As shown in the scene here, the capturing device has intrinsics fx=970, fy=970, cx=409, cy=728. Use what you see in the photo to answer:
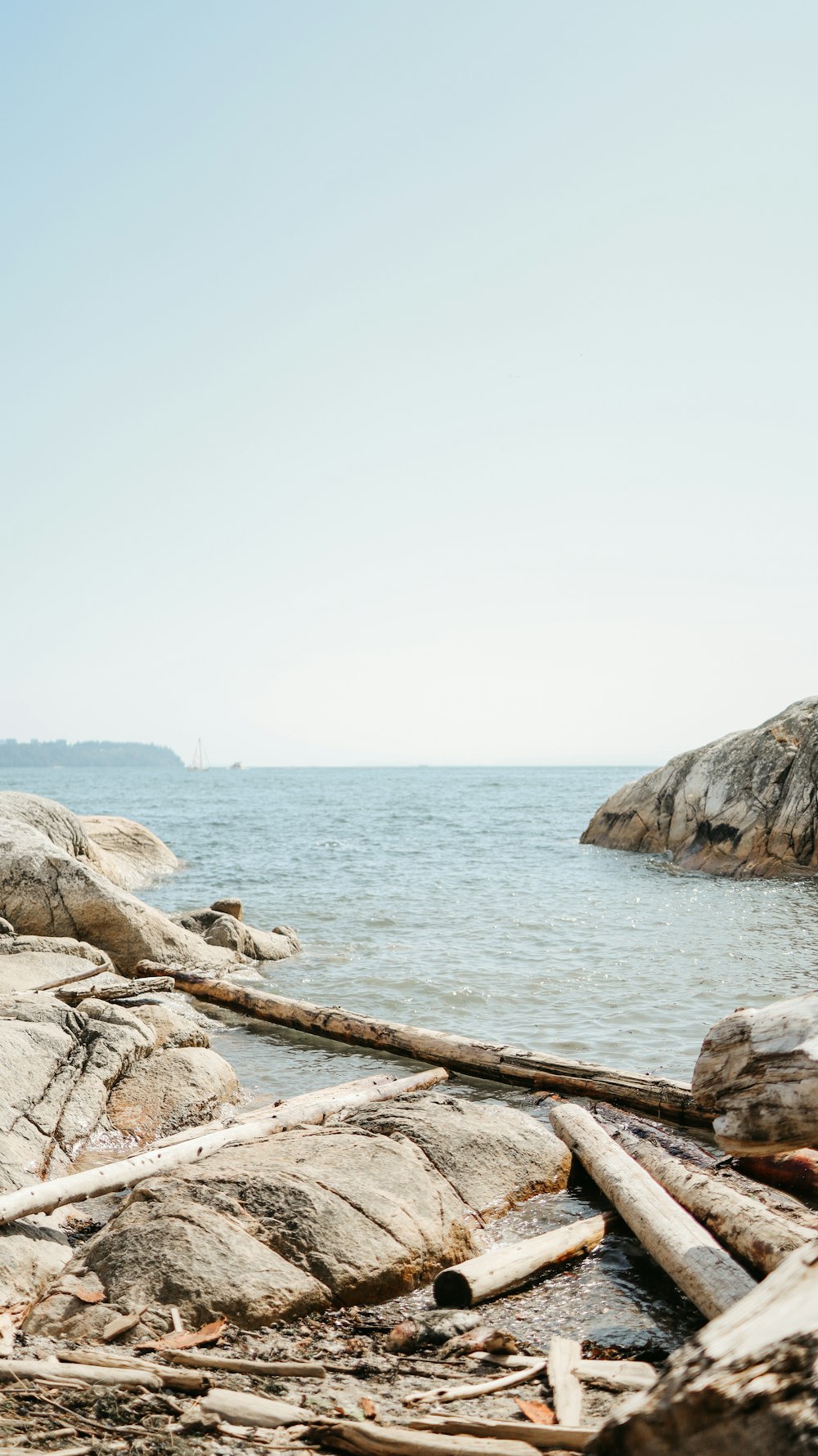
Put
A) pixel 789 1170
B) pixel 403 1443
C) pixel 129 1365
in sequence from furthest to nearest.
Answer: pixel 789 1170 → pixel 129 1365 → pixel 403 1443

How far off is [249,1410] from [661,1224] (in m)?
2.44

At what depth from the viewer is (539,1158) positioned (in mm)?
6109

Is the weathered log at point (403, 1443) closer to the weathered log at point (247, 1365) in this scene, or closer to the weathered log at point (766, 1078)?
the weathered log at point (247, 1365)

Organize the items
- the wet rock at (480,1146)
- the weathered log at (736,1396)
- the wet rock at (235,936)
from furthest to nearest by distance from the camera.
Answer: the wet rock at (235,936) < the wet rock at (480,1146) < the weathered log at (736,1396)

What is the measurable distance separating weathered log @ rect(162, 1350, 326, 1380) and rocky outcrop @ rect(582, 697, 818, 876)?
Answer: 19.1m

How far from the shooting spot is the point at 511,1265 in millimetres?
4727

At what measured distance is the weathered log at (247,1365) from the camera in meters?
3.75

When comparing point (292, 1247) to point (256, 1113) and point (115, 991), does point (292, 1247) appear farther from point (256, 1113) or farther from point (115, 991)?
point (115, 991)

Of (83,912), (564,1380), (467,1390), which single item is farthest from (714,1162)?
(83,912)

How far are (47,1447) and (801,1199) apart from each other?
4199 millimetres

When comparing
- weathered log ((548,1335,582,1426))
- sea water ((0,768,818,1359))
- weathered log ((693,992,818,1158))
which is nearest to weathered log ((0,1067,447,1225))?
sea water ((0,768,818,1359))

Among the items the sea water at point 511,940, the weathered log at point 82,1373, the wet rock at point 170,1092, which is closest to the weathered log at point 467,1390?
the weathered log at point 82,1373

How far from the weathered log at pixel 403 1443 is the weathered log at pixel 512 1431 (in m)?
0.03

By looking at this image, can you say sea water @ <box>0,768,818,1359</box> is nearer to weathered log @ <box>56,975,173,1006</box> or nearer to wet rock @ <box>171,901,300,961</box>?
wet rock @ <box>171,901,300,961</box>
